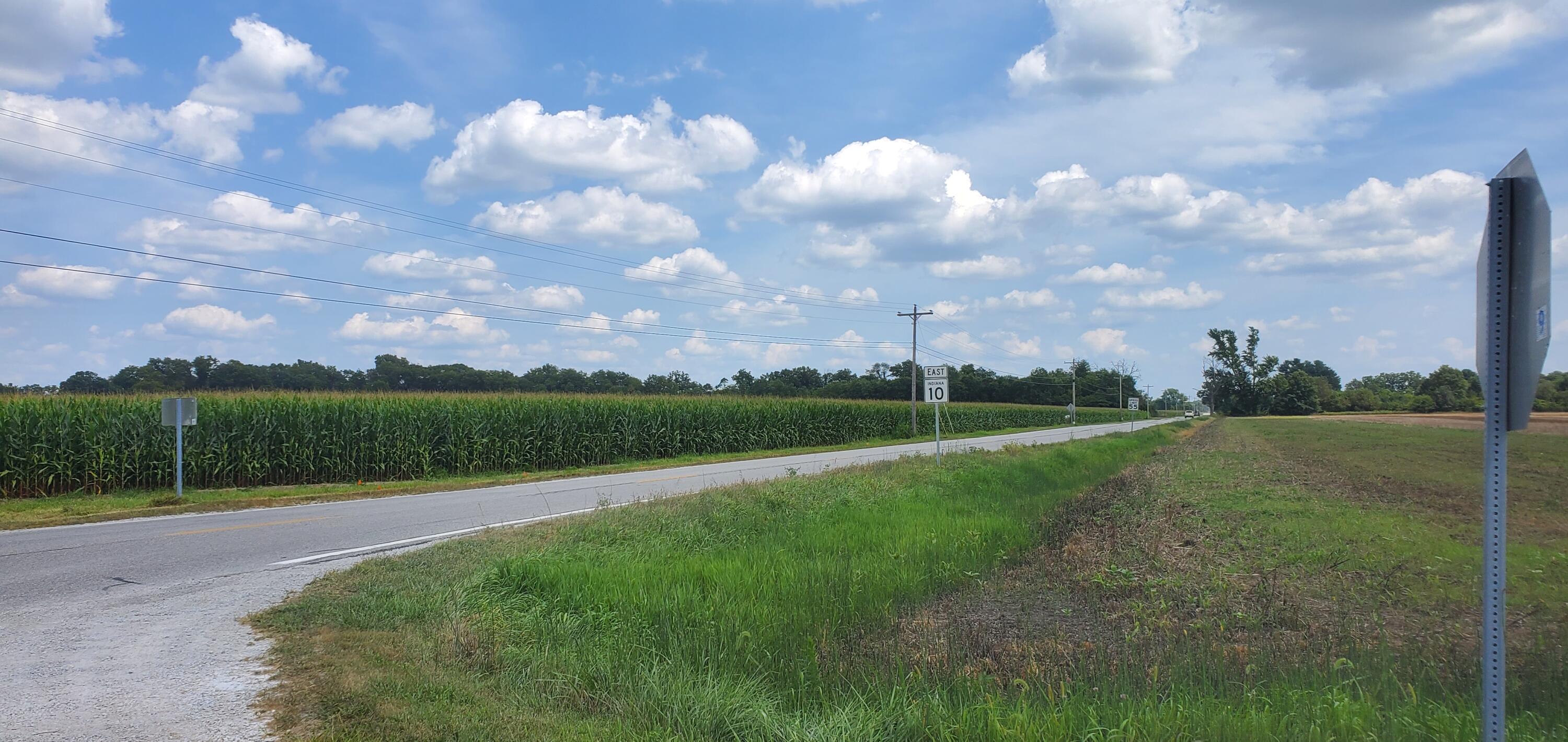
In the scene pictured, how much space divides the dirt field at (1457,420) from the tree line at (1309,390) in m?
0.34

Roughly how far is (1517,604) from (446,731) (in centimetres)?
823

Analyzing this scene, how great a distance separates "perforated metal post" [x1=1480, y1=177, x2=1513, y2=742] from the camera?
280 centimetres

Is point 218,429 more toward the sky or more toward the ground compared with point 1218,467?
more toward the sky

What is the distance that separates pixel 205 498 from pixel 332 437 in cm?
536

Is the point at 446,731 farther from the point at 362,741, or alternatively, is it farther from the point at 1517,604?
the point at 1517,604

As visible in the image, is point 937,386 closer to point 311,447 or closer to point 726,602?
point 726,602

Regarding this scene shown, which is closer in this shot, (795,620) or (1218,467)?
(795,620)

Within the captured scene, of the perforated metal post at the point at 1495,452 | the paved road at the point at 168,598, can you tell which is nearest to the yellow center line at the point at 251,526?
the paved road at the point at 168,598

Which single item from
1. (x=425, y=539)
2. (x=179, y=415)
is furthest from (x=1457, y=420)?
(x=179, y=415)

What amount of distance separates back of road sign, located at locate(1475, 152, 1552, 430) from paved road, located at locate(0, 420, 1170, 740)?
616cm

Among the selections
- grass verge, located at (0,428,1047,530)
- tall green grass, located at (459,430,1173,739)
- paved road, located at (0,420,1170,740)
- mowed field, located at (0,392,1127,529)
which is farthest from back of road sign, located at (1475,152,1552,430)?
mowed field, located at (0,392,1127,529)

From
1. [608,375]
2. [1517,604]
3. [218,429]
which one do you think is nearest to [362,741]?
[1517,604]

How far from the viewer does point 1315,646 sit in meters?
6.00

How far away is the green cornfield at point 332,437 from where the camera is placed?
18766 millimetres
